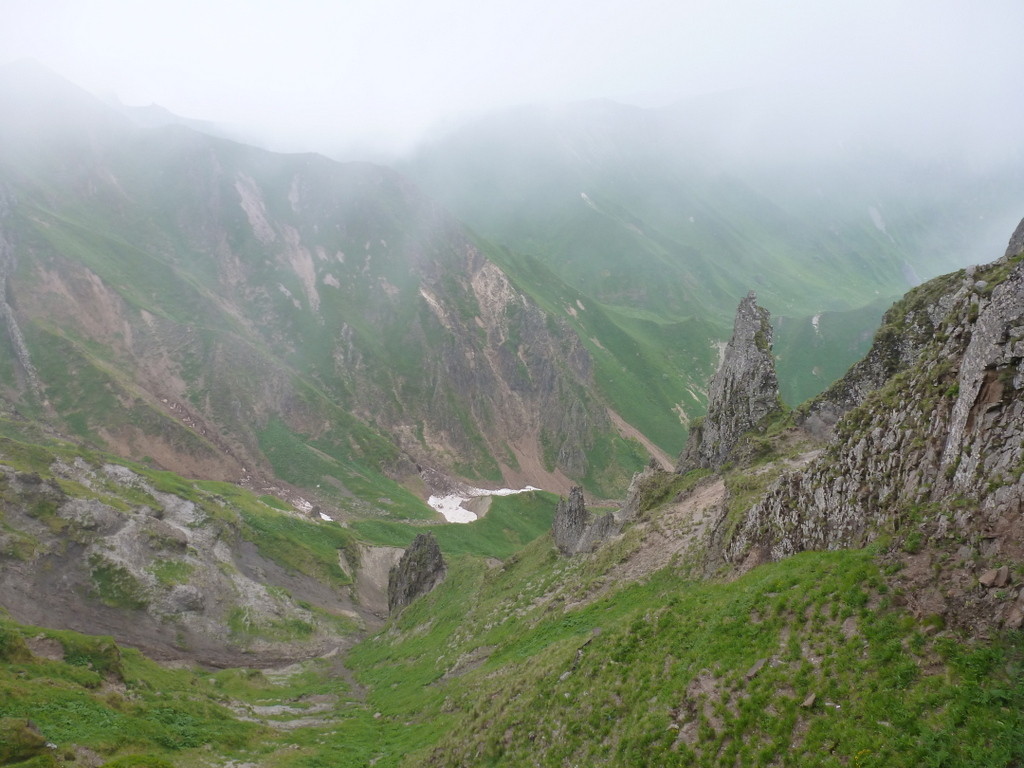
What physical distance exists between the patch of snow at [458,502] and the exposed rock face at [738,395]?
90848 millimetres

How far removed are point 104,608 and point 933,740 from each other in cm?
6733

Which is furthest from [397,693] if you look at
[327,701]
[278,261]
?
[278,261]

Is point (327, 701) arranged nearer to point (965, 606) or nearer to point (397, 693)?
point (397, 693)

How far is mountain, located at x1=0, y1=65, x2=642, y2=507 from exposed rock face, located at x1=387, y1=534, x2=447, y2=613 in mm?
54631

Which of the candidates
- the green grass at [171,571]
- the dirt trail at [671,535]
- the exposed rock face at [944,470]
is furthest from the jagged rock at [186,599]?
the exposed rock face at [944,470]

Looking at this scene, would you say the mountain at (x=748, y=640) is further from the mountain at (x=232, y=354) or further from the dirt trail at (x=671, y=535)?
the mountain at (x=232, y=354)

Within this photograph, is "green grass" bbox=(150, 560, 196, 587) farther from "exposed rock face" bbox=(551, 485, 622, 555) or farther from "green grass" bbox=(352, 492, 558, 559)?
"green grass" bbox=(352, 492, 558, 559)

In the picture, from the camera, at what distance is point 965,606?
13.2m

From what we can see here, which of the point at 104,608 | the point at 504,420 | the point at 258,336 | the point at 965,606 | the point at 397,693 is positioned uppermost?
the point at 258,336

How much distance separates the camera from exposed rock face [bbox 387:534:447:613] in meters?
70.2

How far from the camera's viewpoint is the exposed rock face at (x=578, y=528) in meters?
48.3

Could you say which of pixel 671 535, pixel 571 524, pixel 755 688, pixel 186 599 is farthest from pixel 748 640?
pixel 186 599

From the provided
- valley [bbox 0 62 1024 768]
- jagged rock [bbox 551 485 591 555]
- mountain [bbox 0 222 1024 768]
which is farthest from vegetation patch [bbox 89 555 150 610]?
jagged rock [bbox 551 485 591 555]

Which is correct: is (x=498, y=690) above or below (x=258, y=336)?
below
